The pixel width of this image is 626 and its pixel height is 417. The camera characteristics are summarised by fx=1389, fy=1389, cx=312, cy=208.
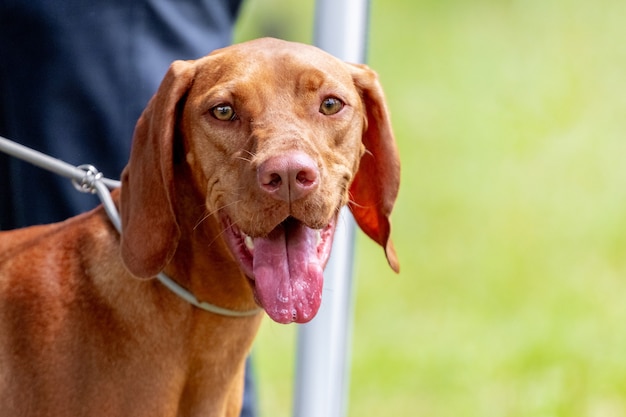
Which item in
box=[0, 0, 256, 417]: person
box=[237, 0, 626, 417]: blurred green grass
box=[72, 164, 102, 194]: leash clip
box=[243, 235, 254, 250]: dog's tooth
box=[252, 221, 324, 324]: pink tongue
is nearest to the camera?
box=[252, 221, 324, 324]: pink tongue

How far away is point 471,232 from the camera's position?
929 cm

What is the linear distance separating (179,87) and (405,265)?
5.08 metres

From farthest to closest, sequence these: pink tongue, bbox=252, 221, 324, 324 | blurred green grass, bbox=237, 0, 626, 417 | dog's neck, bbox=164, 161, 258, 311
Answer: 1. blurred green grass, bbox=237, 0, 626, 417
2. dog's neck, bbox=164, 161, 258, 311
3. pink tongue, bbox=252, 221, 324, 324

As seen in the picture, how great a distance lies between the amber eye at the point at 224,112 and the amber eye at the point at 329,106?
0.24 meters

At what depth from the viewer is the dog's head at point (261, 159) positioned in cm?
350

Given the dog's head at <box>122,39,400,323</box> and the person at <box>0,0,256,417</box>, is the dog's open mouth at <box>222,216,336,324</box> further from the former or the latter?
the person at <box>0,0,256,417</box>

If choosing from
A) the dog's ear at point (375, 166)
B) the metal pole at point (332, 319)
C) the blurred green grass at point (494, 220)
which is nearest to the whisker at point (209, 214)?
the dog's ear at point (375, 166)

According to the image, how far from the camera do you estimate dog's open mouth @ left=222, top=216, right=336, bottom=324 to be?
3.53m

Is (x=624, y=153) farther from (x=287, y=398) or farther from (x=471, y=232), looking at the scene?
(x=287, y=398)

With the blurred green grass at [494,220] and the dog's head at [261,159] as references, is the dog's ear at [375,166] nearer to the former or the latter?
the dog's head at [261,159]

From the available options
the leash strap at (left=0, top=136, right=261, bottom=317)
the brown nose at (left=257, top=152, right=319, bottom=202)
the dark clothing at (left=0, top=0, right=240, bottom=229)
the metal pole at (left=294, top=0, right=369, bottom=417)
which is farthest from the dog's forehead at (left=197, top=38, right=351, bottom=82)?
the dark clothing at (left=0, top=0, right=240, bottom=229)

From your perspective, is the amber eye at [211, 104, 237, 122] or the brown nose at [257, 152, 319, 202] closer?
the brown nose at [257, 152, 319, 202]

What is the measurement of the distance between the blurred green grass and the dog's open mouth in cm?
323

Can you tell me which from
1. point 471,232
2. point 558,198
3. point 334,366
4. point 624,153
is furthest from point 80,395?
point 624,153
